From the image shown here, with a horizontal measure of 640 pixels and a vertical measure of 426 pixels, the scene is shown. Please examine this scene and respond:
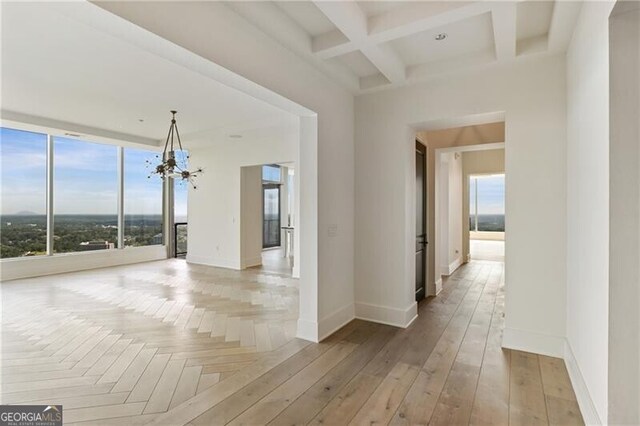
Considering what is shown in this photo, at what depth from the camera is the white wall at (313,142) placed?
2.21 meters

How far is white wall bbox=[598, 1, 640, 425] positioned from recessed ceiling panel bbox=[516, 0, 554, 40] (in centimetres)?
91

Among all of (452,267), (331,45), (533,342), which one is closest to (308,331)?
(533,342)

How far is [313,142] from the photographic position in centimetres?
337

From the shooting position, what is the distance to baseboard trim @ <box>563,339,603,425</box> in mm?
1909

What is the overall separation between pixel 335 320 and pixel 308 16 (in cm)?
308

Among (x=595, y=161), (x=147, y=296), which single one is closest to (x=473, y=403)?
(x=595, y=161)

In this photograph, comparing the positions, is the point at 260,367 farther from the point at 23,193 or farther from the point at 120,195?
the point at 120,195

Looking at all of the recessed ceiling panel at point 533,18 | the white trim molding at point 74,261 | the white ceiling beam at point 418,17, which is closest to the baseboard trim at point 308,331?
the white ceiling beam at point 418,17

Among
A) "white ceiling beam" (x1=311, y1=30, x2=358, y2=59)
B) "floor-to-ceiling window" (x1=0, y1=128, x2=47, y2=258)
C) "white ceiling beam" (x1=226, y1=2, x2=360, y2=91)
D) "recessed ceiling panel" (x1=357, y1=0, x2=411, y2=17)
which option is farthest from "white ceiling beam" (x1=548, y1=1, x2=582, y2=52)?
"floor-to-ceiling window" (x1=0, y1=128, x2=47, y2=258)

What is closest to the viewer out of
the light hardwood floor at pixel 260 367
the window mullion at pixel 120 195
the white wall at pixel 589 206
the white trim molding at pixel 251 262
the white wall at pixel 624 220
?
the white wall at pixel 624 220

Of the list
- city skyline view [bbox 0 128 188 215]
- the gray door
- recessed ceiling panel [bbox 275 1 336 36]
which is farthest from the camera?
city skyline view [bbox 0 128 188 215]

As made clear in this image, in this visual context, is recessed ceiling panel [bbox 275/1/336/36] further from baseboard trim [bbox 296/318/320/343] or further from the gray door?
baseboard trim [bbox 296/318/320/343]

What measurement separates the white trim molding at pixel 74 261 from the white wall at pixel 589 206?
8780 mm

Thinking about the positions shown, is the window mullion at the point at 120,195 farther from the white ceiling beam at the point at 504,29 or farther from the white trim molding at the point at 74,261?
the white ceiling beam at the point at 504,29
